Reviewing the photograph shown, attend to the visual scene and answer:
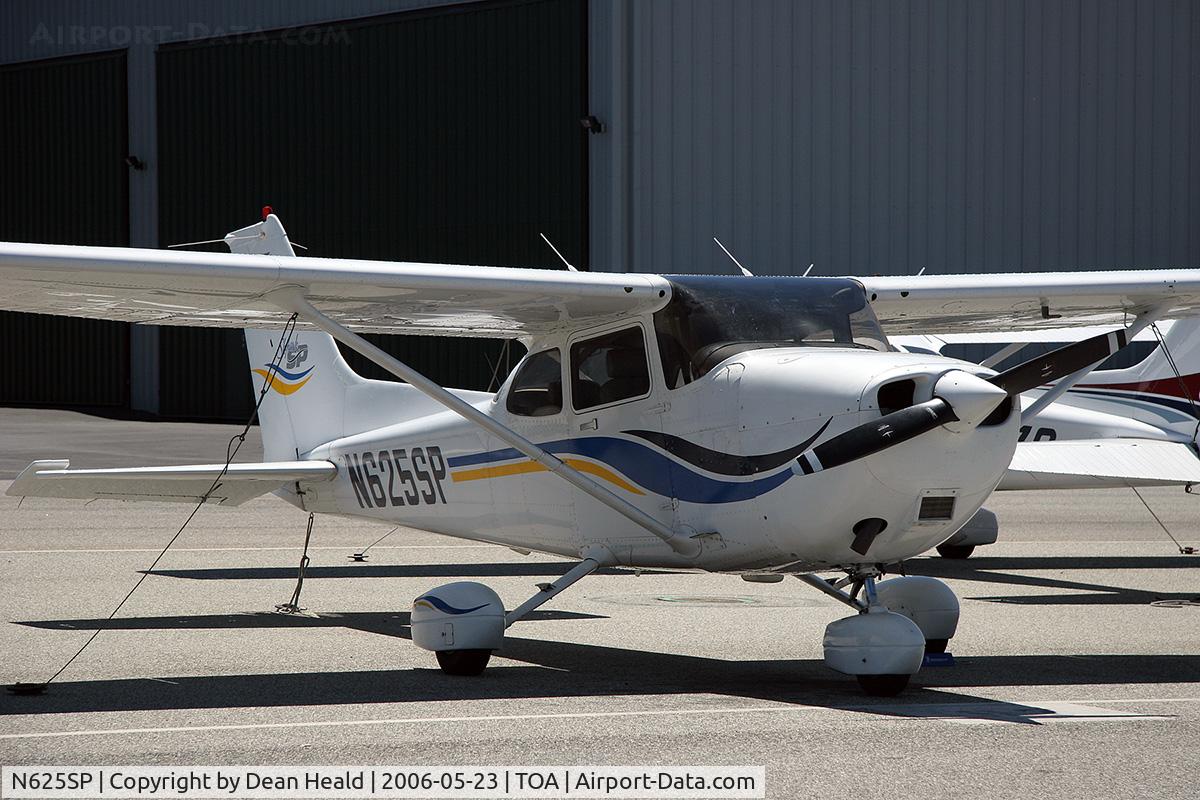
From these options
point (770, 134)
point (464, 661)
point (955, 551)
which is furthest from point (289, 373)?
point (770, 134)

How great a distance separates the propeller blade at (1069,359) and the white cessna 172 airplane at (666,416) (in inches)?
0.6

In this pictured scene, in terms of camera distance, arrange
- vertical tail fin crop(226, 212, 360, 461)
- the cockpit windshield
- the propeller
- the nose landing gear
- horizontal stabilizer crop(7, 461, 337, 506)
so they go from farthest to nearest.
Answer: vertical tail fin crop(226, 212, 360, 461)
horizontal stabilizer crop(7, 461, 337, 506)
the cockpit windshield
the nose landing gear
the propeller

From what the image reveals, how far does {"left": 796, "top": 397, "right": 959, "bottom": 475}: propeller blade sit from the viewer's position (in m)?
7.02

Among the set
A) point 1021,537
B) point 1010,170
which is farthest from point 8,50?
point 1021,537

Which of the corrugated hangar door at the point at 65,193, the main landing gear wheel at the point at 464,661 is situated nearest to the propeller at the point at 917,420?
the main landing gear wheel at the point at 464,661

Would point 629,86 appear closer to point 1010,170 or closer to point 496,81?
point 496,81

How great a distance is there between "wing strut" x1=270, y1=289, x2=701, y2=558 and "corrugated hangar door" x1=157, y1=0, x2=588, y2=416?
23624mm

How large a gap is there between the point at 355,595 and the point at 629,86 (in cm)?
2079

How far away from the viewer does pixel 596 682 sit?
8070 mm

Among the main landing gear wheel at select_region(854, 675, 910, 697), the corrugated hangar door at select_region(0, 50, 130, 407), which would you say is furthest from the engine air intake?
the corrugated hangar door at select_region(0, 50, 130, 407)

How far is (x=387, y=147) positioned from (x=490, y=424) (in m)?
27.8

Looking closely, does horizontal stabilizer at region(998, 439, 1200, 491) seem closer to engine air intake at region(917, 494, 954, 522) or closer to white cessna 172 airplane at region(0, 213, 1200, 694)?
white cessna 172 airplane at region(0, 213, 1200, 694)

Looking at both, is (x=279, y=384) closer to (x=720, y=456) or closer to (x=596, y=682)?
(x=596, y=682)

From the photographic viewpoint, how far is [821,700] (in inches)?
293
